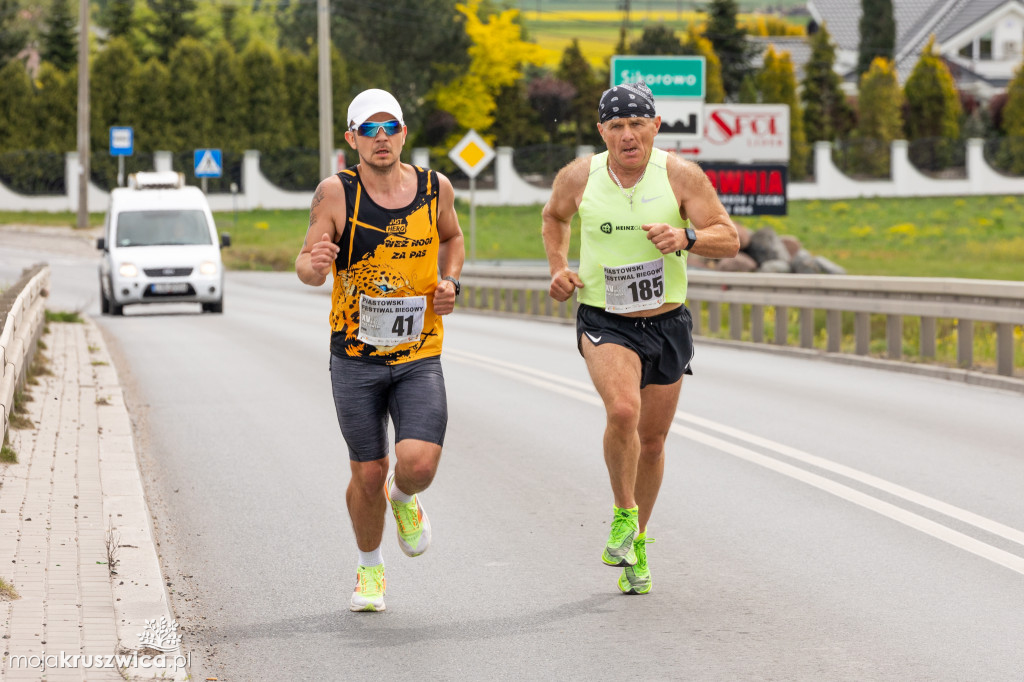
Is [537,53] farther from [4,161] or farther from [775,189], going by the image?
[775,189]

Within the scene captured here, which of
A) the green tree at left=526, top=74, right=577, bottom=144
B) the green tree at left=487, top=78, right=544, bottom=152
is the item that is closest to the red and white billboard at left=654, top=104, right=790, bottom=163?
the green tree at left=526, top=74, right=577, bottom=144

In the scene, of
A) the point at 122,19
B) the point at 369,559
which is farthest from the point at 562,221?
the point at 122,19

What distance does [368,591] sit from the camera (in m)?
6.30

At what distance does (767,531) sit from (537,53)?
3155 inches

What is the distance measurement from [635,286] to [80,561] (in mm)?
2431

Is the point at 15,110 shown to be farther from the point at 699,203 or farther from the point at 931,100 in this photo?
the point at 699,203

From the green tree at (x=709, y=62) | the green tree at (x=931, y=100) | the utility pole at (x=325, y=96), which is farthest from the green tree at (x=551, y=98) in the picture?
the utility pole at (x=325, y=96)

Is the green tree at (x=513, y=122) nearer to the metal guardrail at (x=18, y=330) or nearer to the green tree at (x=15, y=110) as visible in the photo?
the green tree at (x=15, y=110)

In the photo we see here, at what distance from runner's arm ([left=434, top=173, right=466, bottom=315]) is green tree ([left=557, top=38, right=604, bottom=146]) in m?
76.4

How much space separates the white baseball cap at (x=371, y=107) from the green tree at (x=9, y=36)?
73367 mm

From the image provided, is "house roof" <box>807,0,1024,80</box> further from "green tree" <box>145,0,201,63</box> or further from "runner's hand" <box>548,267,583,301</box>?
"runner's hand" <box>548,267,583,301</box>

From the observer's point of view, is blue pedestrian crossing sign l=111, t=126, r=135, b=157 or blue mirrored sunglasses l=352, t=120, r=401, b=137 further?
blue pedestrian crossing sign l=111, t=126, r=135, b=157

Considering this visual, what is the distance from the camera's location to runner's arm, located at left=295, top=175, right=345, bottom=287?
19.6 feet

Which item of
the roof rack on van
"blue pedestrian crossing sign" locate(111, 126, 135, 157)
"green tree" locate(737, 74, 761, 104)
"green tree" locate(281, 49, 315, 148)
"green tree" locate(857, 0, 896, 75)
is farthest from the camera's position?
"green tree" locate(857, 0, 896, 75)
